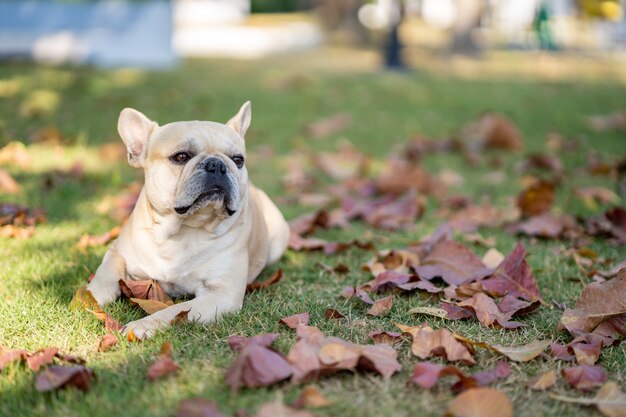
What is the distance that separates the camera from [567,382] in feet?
8.84

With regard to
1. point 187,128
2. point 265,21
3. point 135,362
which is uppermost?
point 187,128

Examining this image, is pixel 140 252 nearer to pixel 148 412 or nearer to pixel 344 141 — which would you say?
pixel 148 412

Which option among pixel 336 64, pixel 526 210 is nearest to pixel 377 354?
pixel 526 210

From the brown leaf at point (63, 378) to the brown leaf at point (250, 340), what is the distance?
0.57m

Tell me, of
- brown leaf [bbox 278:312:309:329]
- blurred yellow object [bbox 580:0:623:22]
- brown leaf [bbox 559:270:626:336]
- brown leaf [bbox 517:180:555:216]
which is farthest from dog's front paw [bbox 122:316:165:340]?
blurred yellow object [bbox 580:0:623:22]

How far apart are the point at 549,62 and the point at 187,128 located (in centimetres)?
1378

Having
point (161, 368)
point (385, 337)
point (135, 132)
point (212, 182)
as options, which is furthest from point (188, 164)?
point (385, 337)

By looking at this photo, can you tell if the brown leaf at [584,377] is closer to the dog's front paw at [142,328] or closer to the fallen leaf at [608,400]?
the fallen leaf at [608,400]

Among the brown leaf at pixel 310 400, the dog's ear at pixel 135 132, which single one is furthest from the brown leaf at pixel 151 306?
the brown leaf at pixel 310 400

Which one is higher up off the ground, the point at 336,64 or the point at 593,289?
the point at 593,289

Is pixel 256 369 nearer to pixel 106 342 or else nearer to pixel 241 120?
pixel 106 342

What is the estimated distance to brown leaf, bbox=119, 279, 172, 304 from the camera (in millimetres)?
3396

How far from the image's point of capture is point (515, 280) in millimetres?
3641

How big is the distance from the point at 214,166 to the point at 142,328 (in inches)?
32.1
